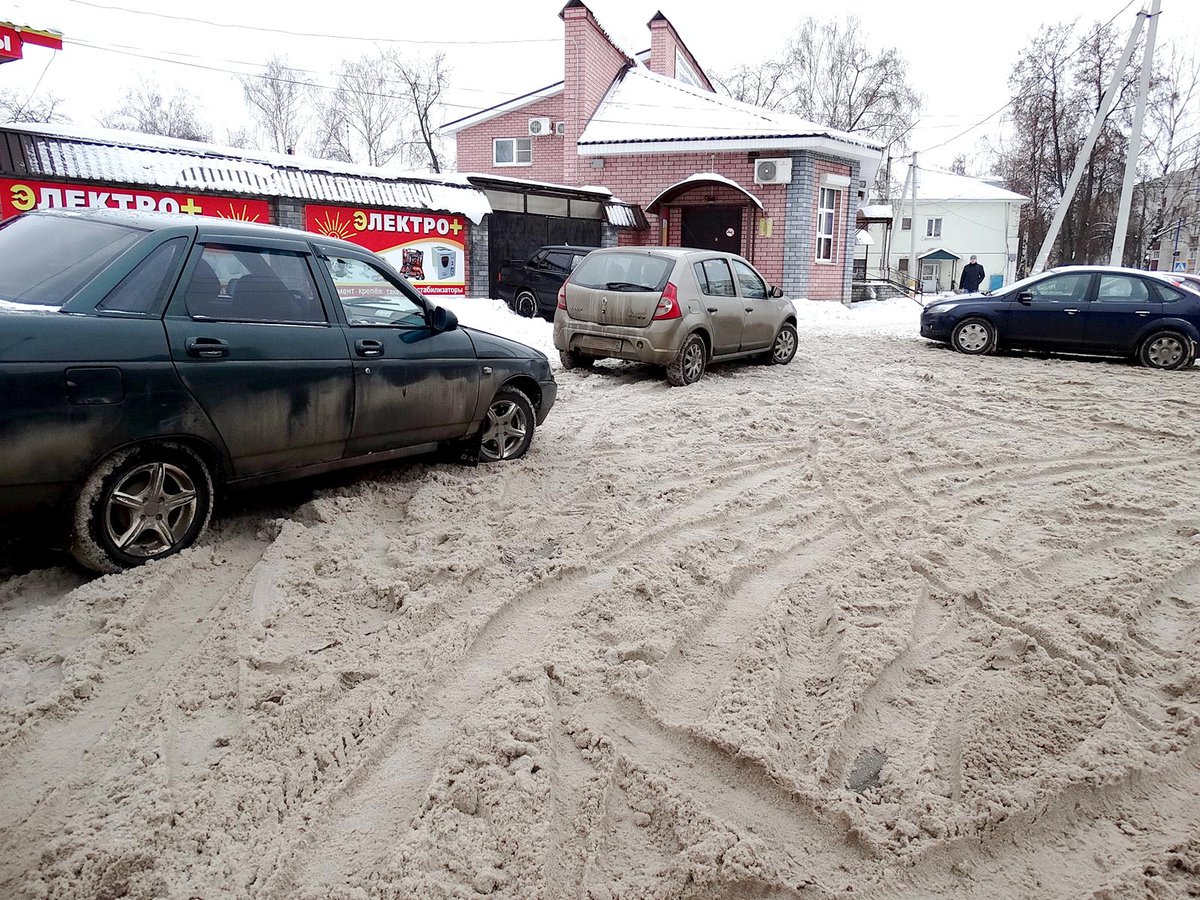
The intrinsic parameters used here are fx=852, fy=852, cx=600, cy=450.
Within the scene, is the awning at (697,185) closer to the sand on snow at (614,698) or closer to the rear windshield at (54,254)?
the sand on snow at (614,698)

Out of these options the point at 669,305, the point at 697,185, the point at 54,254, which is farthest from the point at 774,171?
the point at 54,254

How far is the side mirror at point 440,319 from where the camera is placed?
5.50 m

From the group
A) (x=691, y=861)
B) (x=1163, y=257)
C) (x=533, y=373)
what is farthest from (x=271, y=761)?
(x=1163, y=257)

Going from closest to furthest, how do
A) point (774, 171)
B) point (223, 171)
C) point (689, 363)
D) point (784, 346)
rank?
point (689, 363) → point (784, 346) → point (223, 171) → point (774, 171)

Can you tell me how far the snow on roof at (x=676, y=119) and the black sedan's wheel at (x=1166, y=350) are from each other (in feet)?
36.5

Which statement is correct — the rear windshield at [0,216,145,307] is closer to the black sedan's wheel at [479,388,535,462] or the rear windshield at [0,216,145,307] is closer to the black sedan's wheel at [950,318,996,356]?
the black sedan's wheel at [479,388,535,462]

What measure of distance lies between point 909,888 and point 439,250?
16699 millimetres

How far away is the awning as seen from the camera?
22641mm

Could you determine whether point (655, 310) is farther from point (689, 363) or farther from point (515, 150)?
point (515, 150)

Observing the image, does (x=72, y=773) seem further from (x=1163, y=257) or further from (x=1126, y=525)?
(x=1163, y=257)

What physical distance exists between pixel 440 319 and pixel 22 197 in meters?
10.4

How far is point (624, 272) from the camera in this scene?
10.0 metres

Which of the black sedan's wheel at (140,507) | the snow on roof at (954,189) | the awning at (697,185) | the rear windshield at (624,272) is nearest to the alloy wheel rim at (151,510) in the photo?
the black sedan's wheel at (140,507)

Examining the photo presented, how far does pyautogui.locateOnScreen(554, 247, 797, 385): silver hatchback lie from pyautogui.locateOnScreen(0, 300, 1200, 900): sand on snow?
421 centimetres
